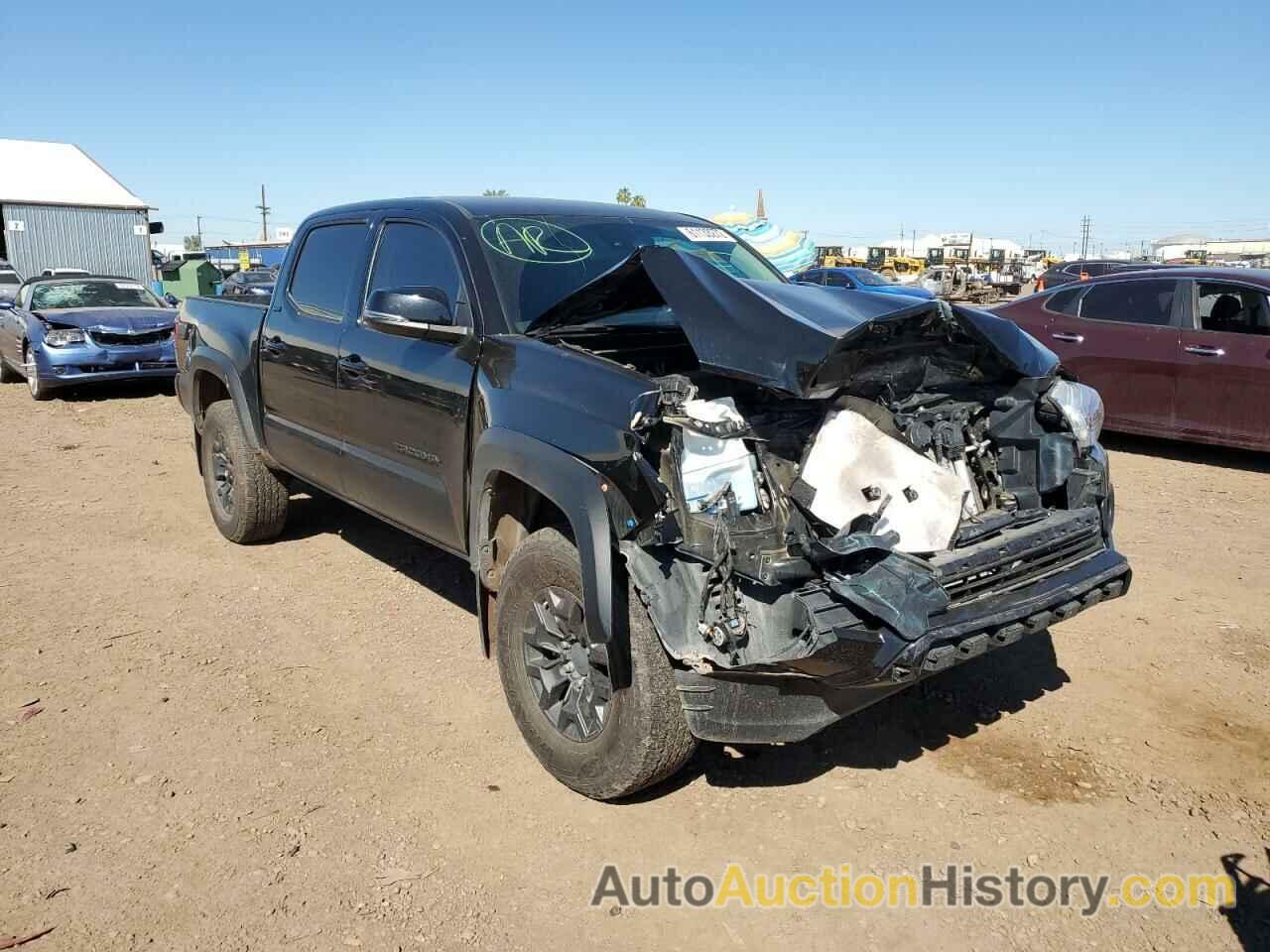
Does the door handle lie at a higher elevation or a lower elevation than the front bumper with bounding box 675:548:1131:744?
higher

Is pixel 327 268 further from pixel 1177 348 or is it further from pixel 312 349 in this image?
pixel 1177 348

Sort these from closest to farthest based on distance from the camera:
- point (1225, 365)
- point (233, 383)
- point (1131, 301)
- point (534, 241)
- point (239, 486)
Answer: point (534, 241) < point (233, 383) < point (239, 486) < point (1225, 365) < point (1131, 301)

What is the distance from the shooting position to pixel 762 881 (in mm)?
2941

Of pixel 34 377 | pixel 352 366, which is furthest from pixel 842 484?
pixel 34 377

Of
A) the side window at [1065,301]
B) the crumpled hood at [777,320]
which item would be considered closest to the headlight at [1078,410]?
the crumpled hood at [777,320]

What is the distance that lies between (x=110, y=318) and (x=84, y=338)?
0.41 meters

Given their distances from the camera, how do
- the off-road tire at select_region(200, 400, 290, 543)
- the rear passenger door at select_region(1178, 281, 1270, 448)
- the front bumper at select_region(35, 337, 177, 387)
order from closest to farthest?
the off-road tire at select_region(200, 400, 290, 543)
the rear passenger door at select_region(1178, 281, 1270, 448)
the front bumper at select_region(35, 337, 177, 387)

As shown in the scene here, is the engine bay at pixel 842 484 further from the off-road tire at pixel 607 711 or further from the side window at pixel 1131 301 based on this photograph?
the side window at pixel 1131 301

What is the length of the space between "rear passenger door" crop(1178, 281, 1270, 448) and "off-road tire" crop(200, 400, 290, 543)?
7.04 meters

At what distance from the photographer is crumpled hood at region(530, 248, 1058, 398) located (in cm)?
285

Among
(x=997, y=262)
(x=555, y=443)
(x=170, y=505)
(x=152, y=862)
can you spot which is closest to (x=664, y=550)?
(x=555, y=443)

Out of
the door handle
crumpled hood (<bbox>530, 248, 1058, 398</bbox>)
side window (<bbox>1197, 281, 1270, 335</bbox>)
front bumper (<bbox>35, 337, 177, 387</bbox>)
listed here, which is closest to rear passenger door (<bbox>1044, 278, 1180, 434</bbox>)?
side window (<bbox>1197, 281, 1270, 335</bbox>)

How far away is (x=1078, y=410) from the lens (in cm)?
360

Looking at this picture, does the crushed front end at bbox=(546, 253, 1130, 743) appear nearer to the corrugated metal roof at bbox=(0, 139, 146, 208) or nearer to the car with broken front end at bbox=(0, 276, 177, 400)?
the car with broken front end at bbox=(0, 276, 177, 400)
